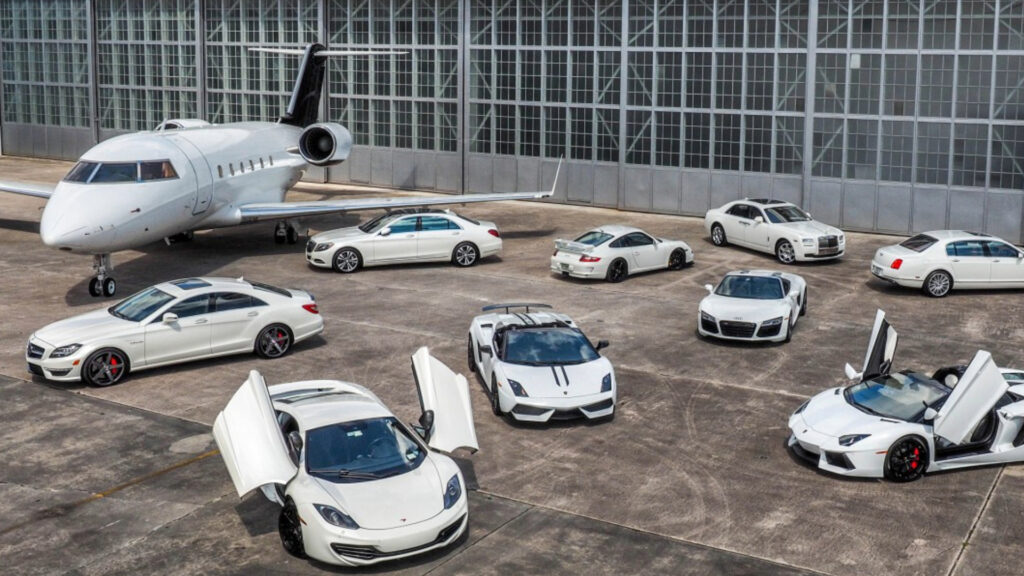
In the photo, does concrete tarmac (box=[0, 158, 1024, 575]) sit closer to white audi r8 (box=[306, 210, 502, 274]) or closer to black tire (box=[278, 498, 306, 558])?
black tire (box=[278, 498, 306, 558])

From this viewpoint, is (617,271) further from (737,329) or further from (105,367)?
(105,367)

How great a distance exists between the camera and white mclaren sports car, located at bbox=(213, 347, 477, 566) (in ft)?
39.9

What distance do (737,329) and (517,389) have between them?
595cm

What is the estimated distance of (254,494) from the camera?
14.3 meters

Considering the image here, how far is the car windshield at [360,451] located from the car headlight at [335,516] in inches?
19.7

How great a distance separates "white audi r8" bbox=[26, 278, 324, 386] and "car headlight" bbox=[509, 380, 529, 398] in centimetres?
519

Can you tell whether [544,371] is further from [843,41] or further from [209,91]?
[209,91]

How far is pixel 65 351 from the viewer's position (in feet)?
61.1

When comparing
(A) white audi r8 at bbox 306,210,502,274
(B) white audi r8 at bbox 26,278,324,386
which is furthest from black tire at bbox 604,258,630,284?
Result: (B) white audi r8 at bbox 26,278,324,386

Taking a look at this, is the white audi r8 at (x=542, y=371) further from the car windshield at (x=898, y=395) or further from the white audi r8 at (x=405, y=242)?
the white audi r8 at (x=405, y=242)

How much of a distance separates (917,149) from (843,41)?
147 inches

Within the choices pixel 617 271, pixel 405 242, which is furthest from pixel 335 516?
pixel 405 242

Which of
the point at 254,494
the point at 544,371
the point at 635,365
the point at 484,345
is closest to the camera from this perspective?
the point at 254,494

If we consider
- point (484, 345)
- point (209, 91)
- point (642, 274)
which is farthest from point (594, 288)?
point (209, 91)
